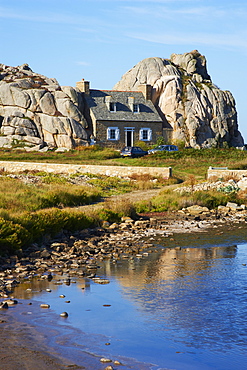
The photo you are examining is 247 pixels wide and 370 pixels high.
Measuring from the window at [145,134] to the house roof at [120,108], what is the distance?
1.27 meters

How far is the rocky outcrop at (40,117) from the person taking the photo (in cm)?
5831

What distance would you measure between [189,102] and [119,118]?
11.6 m

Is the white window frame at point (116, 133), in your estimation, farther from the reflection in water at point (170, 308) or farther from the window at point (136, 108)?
the reflection in water at point (170, 308)

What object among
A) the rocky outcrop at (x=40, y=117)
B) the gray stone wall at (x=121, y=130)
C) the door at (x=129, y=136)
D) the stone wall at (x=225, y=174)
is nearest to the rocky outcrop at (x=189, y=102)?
the gray stone wall at (x=121, y=130)

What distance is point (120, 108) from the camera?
63.1m

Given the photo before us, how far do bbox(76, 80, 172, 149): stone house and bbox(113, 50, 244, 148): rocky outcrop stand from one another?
2804mm

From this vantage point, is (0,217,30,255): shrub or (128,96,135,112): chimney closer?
(0,217,30,255): shrub

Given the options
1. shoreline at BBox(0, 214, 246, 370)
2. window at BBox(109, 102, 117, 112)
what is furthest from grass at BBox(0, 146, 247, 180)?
shoreline at BBox(0, 214, 246, 370)

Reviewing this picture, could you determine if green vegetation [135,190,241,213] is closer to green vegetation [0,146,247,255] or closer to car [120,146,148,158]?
green vegetation [0,146,247,255]

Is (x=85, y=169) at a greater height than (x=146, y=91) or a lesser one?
lesser

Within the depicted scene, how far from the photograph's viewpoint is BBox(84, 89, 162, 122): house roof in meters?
61.8

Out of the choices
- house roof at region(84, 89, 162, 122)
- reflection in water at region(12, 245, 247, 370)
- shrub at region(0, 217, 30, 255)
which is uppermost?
house roof at region(84, 89, 162, 122)

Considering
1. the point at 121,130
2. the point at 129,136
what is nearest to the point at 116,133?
the point at 121,130

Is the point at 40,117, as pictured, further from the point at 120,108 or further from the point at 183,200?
the point at 183,200
